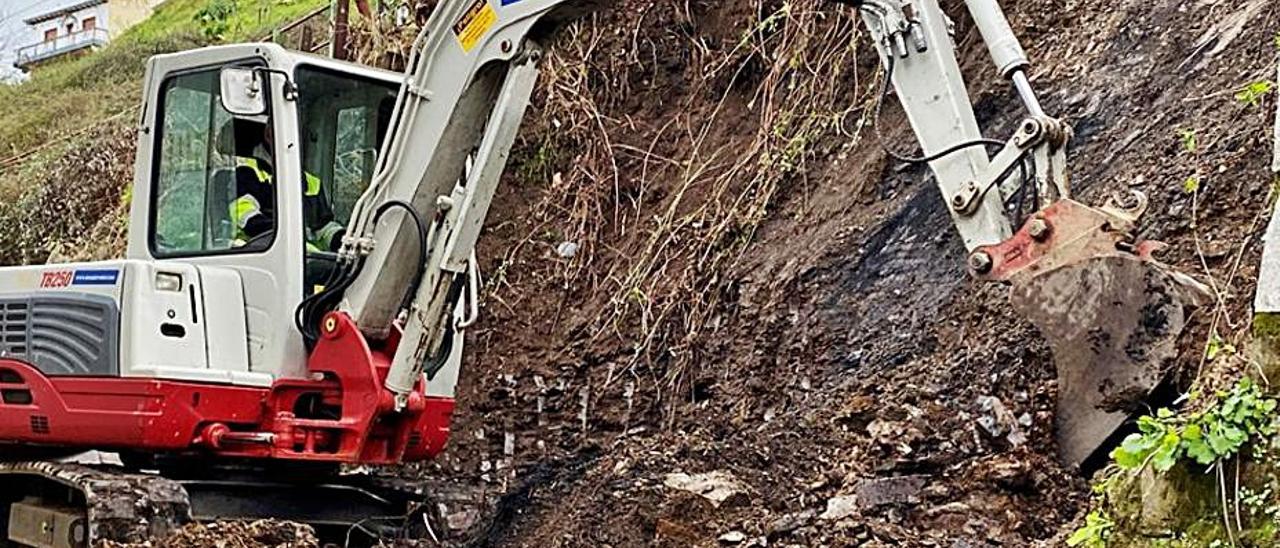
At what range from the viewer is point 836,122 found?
26.0 ft

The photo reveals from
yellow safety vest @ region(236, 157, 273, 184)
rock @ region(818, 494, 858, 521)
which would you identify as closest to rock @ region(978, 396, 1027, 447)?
rock @ region(818, 494, 858, 521)

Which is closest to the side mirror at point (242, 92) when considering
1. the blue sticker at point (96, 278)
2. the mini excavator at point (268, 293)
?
the mini excavator at point (268, 293)

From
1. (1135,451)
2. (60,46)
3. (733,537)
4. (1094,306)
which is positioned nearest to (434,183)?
(733,537)

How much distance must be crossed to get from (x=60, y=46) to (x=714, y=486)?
97.7 feet

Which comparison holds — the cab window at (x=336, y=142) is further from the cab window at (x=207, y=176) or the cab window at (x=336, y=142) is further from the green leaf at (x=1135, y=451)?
the green leaf at (x=1135, y=451)

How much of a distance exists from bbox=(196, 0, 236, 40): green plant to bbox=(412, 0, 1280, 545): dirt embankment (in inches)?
483

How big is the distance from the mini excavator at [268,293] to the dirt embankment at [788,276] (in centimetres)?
78

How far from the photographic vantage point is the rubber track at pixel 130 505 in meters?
5.83

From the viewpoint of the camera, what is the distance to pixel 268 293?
20.3 feet

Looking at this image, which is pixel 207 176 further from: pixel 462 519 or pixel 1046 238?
pixel 1046 238

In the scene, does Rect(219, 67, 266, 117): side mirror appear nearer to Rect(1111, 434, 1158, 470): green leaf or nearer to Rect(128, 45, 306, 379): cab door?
Rect(128, 45, 306, 379): cab door

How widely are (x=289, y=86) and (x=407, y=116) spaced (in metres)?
0.58

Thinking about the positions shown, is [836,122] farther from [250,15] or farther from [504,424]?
[250,15]

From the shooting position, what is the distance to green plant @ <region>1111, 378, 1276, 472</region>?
11.1 ft
